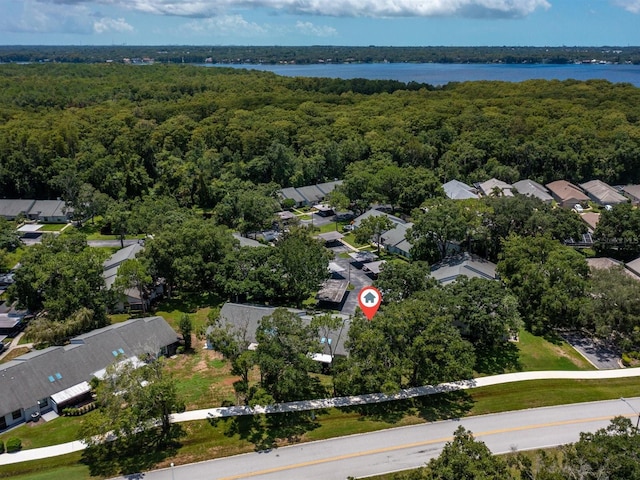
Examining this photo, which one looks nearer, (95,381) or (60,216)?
(95,381)

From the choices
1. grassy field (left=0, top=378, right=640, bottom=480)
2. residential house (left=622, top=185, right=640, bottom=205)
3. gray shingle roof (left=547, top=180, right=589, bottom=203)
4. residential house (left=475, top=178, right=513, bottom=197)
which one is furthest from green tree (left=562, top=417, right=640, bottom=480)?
residential house (left=622, top=185, right=640, bottom=205)

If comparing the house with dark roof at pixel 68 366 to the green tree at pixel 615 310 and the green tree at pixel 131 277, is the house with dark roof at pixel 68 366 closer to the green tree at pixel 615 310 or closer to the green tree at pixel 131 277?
the green tree at pixel 131 277

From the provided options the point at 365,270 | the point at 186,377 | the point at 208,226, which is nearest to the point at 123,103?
the point at 208,226

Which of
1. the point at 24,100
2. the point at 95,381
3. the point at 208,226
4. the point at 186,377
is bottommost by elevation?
the point at 186,377

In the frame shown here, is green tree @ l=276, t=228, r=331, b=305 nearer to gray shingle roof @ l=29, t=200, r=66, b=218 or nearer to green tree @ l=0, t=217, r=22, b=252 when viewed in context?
green tree @ l=0, t=217, r=22, b=252

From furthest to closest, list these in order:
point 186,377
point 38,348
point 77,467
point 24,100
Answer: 1. point 24,100
2. point 38,348
3. point 186,377
4. point 77,467

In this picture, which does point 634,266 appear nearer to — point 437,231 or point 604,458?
point 437,231

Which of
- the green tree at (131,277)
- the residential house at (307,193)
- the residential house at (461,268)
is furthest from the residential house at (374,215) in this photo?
the green tree at (131,277)

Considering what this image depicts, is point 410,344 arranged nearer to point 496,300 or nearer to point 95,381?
point 496,300
